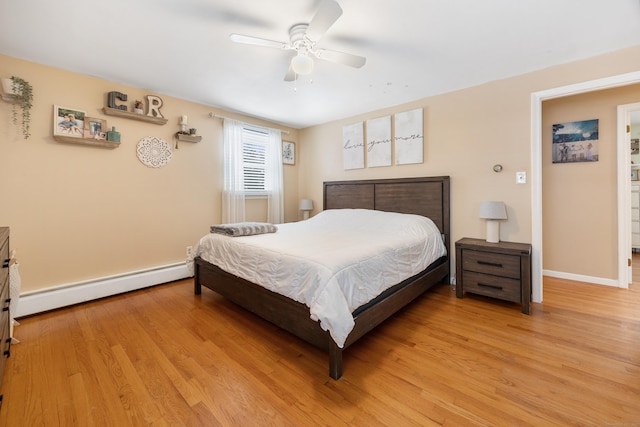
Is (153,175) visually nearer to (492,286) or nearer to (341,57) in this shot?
(341,57)

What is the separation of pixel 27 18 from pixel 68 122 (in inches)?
39.6

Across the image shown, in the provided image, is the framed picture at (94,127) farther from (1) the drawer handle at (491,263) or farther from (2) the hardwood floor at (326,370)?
(1) the drawer handle at (491,263)

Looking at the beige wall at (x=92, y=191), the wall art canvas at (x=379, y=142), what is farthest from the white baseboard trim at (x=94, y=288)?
the wall art canvas at (x=379, y=142)

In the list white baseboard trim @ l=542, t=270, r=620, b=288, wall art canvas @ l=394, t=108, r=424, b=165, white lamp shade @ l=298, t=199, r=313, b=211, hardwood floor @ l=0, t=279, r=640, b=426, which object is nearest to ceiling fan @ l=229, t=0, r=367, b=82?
wall art canvas @ l=394, t=108, r=424, b=165

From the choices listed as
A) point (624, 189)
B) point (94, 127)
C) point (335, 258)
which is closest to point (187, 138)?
point (94, 127)

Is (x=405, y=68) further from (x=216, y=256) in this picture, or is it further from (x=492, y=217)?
(x=216, y=256)

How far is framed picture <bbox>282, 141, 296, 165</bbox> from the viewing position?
4.77 meters

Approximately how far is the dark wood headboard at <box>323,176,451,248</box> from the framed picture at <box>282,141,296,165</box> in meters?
1.02

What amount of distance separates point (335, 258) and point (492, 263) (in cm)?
183

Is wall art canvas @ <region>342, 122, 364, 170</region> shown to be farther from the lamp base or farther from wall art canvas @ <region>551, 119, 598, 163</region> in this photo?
wall art canvas @ <region>551, 119, 598, 163</region>

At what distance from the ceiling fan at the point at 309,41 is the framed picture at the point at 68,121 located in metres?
2.11

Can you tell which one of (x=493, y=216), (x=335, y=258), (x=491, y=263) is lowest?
(x=491, y=263)

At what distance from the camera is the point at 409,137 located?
11.6 feet

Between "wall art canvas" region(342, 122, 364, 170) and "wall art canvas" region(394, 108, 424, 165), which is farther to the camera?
"wall art canvas" region(342, 122, 364, 170)
